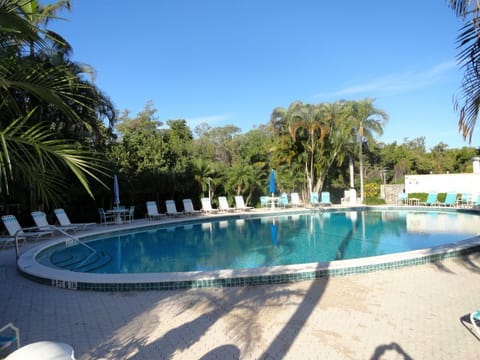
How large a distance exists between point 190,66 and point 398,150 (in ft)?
69.3

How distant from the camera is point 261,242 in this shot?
11102mm

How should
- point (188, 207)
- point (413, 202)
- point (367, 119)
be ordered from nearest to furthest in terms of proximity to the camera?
point (188, 207) < point (413, 202) < point (367, 119)

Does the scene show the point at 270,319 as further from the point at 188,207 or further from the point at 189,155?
the point at 189,155

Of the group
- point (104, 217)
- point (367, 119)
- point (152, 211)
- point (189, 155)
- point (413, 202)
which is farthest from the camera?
point (189, 155)

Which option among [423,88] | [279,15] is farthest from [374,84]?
[279,15]

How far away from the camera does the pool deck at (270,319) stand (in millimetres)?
3465

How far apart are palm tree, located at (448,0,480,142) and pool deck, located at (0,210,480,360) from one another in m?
2.10

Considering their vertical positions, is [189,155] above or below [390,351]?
above

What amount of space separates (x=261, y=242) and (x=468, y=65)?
868cm

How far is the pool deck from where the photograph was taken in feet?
11.4

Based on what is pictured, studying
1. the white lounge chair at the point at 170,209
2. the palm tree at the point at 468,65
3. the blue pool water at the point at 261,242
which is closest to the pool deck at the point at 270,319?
the palm tree at the point at 468,65

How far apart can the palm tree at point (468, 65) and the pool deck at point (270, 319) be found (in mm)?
2098

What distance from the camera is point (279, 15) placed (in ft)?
54.1

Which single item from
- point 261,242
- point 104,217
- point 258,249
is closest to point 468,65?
point 258,249
